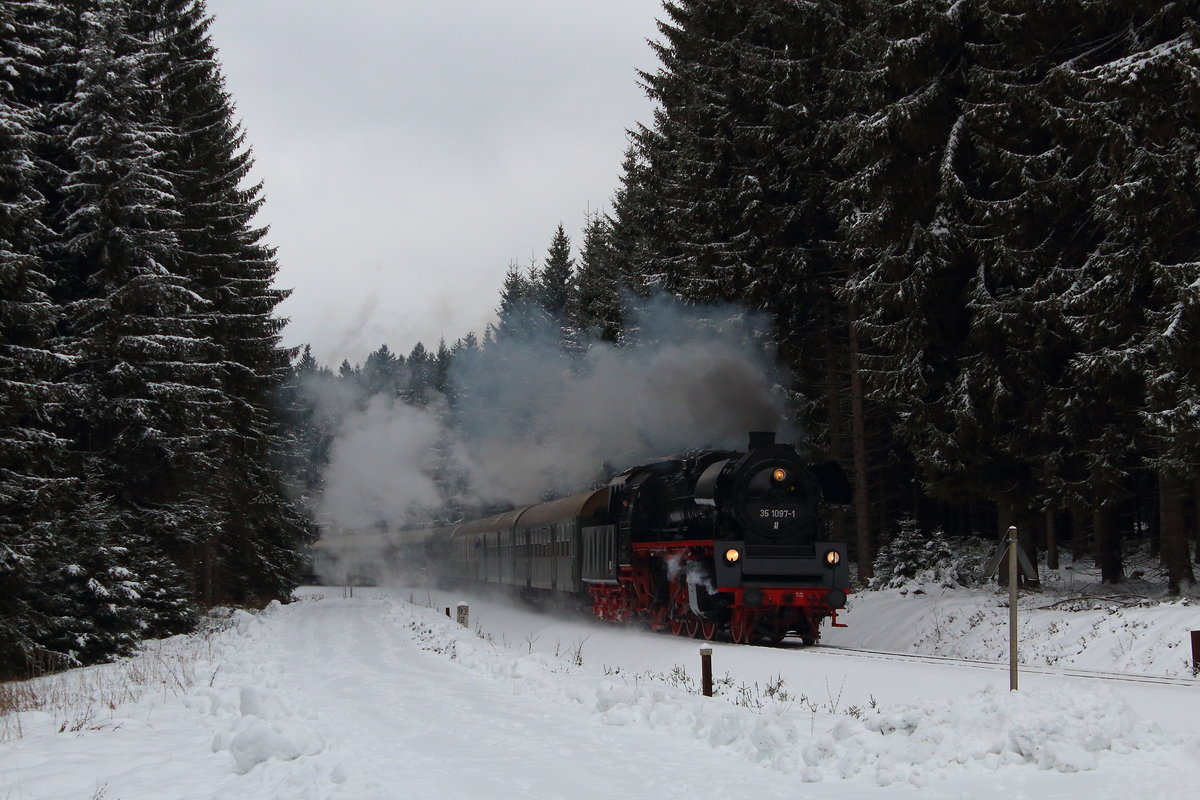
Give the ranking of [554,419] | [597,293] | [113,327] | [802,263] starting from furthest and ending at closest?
1. [597,293]
2. [554,419]
3. [802,263]
4. [113,327]

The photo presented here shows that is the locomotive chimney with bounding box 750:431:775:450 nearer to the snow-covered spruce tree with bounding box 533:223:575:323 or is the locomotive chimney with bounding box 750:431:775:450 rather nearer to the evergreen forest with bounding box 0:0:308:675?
the evergreen forest with bounding box 0:0:308:675

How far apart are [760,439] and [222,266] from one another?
17.1 meters

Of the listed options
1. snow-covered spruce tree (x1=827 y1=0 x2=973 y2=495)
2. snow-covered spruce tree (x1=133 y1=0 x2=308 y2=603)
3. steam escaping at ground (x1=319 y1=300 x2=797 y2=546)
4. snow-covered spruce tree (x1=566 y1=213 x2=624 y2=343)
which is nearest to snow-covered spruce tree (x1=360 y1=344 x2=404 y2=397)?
steam escaping at ground (x1=319 y1=300 x2=797 y2=546)

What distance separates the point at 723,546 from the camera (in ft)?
57.4

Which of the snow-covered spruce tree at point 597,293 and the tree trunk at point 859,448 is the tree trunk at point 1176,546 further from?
the snow-covered spruce tree at point 597,293

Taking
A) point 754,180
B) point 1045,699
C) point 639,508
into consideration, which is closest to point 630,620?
point 639,508

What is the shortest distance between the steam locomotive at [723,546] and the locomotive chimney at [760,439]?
2 cm

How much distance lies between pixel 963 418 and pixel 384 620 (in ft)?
52.4

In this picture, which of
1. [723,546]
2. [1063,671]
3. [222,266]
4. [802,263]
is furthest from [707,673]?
[222,266]

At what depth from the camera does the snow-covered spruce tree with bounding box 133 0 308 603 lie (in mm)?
25578

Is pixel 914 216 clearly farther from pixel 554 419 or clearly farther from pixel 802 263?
pixel 554 419

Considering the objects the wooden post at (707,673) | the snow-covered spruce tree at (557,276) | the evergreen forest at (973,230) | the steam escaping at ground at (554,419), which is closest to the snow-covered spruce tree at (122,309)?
the steam escaping at ground at (554,419)

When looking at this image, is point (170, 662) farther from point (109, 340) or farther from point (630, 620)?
point (630, 620)

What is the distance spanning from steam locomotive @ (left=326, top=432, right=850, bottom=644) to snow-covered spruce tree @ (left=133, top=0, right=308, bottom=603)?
9948 mm
